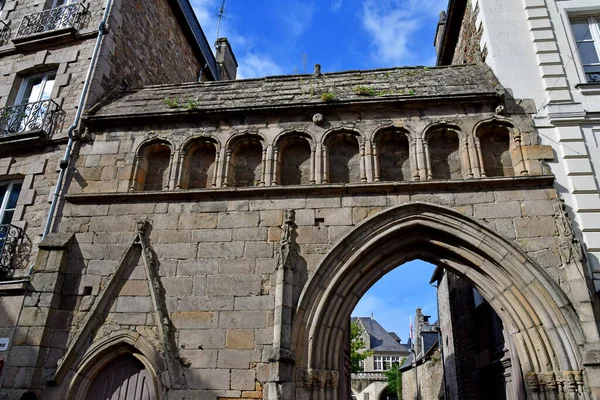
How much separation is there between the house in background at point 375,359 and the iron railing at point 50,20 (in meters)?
32.6

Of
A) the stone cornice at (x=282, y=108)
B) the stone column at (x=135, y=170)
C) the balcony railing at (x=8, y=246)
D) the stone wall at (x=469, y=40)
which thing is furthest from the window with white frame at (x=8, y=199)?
the stone wall at (x=469, y=40)

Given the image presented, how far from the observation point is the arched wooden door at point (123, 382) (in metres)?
6.20

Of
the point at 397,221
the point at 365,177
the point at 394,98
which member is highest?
the point at 394,98

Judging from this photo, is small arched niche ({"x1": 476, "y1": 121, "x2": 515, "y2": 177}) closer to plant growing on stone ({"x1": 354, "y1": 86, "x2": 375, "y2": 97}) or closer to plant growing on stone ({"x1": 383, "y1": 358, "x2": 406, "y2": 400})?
plant growing on stone ({"x1": 354, "y1": 86, "x2": 375, "y2": 97})

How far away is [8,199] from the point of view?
7.91 metres

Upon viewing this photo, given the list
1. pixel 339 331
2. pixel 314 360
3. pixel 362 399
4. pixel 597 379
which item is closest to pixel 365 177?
pixel 339 331

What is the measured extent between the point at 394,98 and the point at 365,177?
4.65ft

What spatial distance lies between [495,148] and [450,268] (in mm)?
2050

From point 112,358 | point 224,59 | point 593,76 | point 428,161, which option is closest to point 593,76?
point 593,76

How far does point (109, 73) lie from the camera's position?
355 inches

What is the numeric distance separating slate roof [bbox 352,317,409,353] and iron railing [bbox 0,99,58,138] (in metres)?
35.6

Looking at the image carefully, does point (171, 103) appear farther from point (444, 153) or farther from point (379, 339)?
point (379, 339)

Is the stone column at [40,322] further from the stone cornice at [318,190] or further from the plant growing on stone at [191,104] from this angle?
the plant growing on stone at [191,104]

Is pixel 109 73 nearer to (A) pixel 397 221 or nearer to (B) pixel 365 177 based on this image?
(B) pixel 365 177
